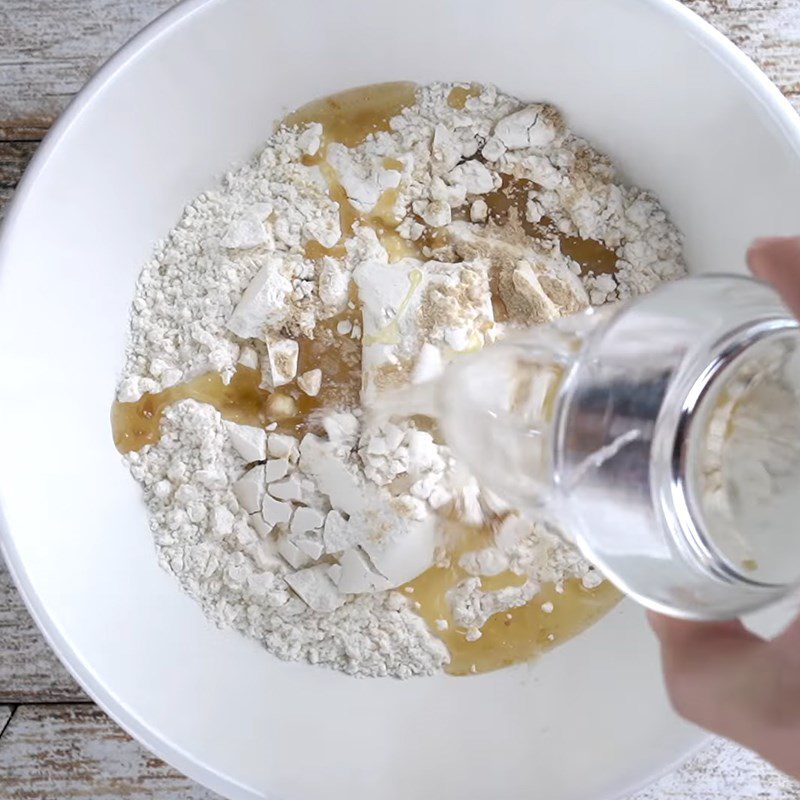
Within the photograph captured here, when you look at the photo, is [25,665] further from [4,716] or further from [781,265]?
[781,265]

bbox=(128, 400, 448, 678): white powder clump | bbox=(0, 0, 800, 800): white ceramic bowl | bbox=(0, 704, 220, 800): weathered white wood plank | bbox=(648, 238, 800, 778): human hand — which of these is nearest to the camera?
bbox=(648, 238, 800, 778): human hand

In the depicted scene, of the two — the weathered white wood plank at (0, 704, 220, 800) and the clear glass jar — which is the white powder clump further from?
the clear glass jar

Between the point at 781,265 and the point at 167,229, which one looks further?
the point at 167,229

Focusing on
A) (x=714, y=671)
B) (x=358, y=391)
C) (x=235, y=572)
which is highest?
(x=714, y=671)

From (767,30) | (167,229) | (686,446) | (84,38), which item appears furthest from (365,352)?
(767,30)

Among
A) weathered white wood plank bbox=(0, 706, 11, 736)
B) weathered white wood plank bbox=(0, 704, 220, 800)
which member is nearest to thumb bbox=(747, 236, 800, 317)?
weathered white wood plank bbox=(0, 704, 220, 800)

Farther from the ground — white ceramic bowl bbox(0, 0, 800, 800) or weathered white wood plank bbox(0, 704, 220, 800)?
white ceramic bowl bbox(0, 0, 800, 800)
